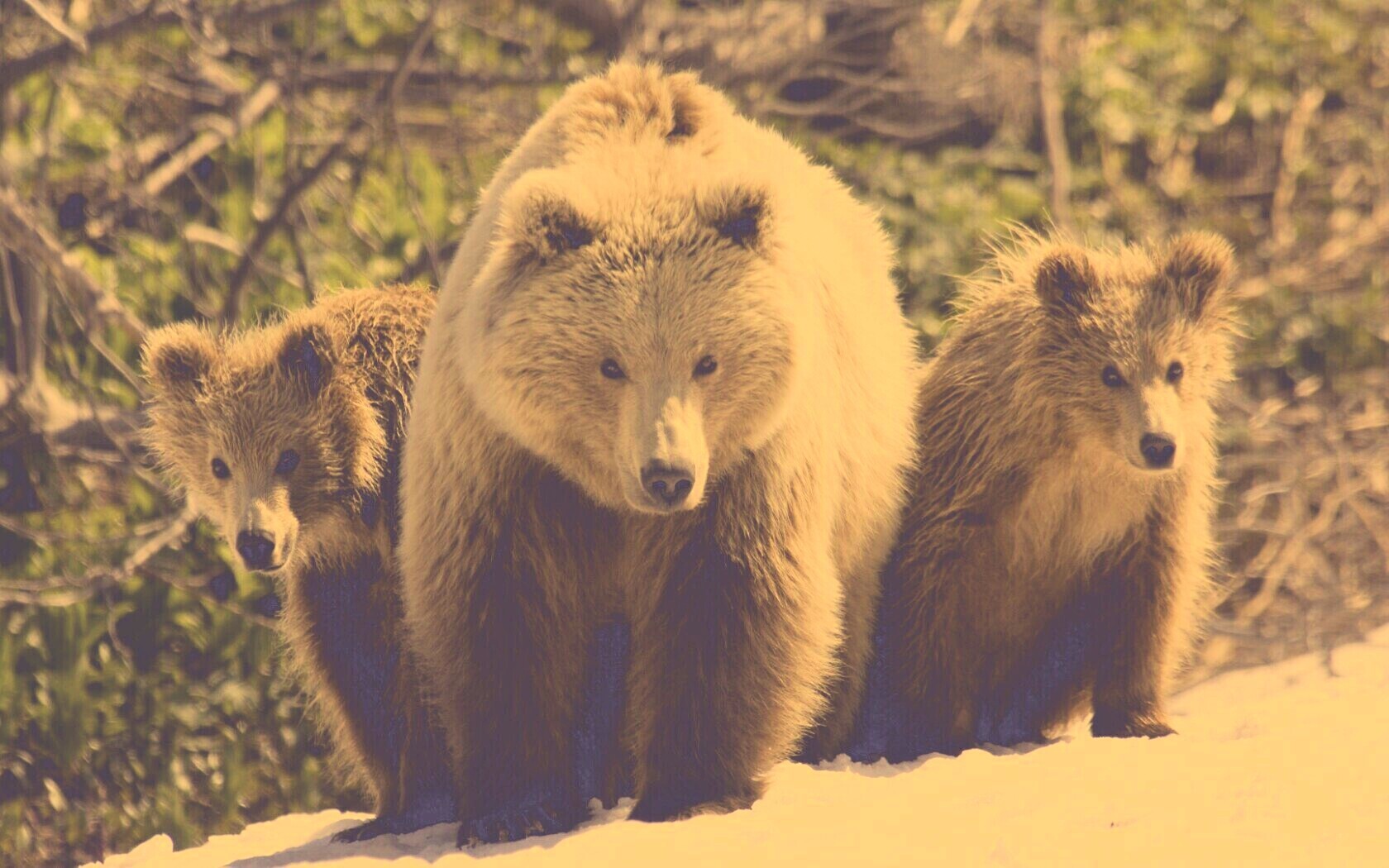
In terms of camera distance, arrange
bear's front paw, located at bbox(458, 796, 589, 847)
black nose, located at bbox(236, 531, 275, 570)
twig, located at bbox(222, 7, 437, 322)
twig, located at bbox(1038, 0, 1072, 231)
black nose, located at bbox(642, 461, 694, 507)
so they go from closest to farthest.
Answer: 1. black nose, located at bbox(642, 461, 694, 507)
2. bear's front paw, located at bbox(458, 796, 589, 847)
3. black nose, located at bbox(236, 531, 275, 570)
4. twig, located at bbox(222, 7, 437, 322)
5. twig, located at bbox(1038, 0, 1072, 231)

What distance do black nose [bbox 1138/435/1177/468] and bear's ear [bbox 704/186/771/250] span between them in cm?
120

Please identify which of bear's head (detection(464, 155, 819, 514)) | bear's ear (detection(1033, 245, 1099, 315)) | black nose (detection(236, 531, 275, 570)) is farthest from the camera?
bear's ear (detection(1033, 245, 1099, 315))

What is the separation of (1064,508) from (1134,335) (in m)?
0.50

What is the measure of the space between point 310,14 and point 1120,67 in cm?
524

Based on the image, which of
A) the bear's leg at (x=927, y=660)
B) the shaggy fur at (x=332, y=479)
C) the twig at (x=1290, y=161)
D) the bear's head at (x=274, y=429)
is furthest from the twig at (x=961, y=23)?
the bear's head at (x=274, y=429)

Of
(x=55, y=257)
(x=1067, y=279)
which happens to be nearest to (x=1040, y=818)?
(x=1067, y=279)

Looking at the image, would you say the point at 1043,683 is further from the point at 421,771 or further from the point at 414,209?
the point at 414,209

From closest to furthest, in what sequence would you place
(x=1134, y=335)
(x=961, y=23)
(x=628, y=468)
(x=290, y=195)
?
(x=628, y=468) < (x=1134, y=335) < (x=290, y=195) < (x=961, y=23)

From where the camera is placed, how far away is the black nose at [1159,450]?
4.32 m

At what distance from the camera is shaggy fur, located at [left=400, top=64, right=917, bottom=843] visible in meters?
3.81

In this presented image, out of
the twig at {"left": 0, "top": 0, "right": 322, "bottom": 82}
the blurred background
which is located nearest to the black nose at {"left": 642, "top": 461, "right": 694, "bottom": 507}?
the blurred background

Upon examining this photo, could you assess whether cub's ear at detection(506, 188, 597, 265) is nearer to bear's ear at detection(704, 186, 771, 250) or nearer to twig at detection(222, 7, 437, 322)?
bear's ear at detection(704, 186, 771, 250)

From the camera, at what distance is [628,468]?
12.1 ft

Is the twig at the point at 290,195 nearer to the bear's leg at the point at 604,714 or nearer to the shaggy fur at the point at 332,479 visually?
the shaggy fur at the point at 332,479
